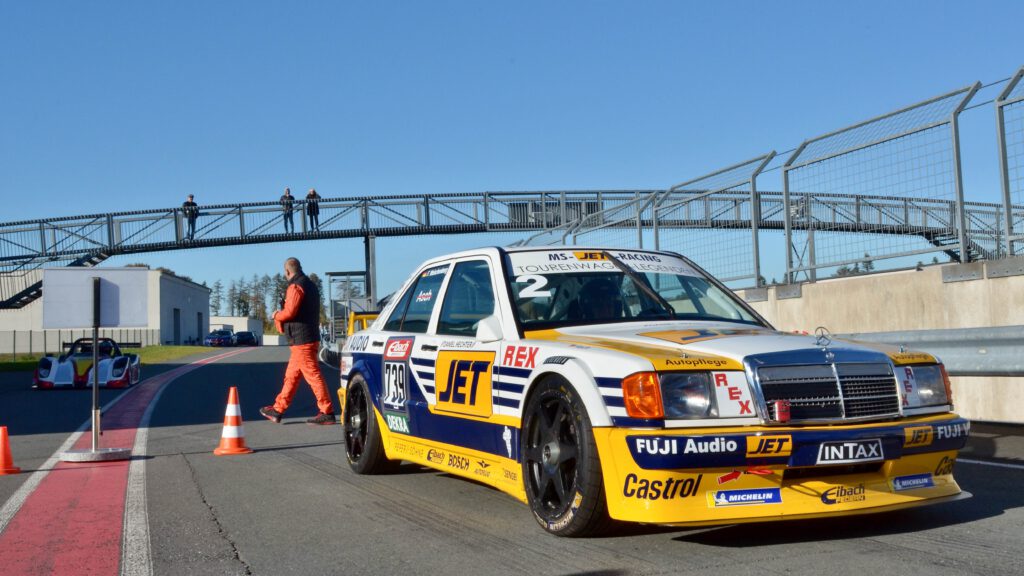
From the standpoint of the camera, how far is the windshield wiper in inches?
226

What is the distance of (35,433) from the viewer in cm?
1083

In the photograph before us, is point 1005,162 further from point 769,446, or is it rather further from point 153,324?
point 153,324

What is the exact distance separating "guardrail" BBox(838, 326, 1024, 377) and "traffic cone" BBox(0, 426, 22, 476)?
21.4 feet

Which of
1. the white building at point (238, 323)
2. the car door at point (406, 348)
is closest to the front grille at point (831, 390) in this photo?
the car door at point (406, 348)

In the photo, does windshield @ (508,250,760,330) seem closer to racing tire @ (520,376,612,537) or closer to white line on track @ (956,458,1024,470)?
racing tire @ (520,376,612,537)

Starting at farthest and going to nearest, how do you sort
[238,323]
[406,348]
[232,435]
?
[238,323] → [232,435] → [406,348]

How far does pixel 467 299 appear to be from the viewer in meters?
6.13

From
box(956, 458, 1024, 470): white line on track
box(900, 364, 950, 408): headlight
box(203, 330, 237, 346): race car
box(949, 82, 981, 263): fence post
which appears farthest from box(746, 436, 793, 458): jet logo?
box(203, 330, 237, 346): race car

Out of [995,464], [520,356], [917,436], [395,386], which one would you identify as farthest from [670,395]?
[995,464]

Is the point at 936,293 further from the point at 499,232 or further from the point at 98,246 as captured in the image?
the point at 98,246

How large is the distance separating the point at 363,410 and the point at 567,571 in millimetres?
3475

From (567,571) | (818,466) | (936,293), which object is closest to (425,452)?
(567,571)

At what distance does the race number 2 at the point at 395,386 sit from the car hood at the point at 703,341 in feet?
4.73

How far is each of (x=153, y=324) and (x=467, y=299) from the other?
7379cm
